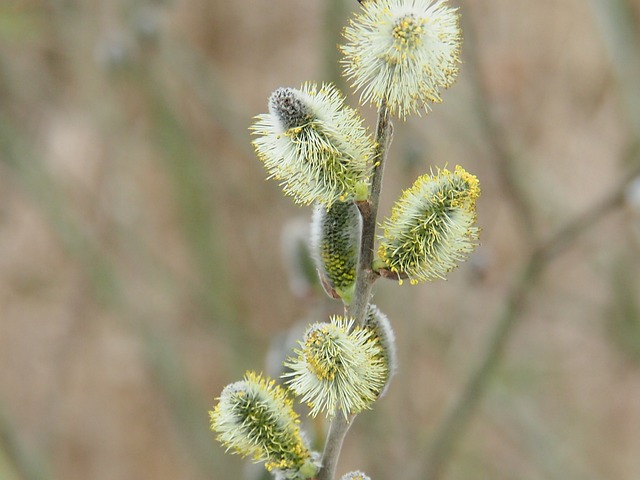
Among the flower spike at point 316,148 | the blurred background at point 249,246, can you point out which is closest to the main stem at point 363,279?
the flower spike at point 316,148

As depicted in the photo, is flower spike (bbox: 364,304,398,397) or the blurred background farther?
the blurred background

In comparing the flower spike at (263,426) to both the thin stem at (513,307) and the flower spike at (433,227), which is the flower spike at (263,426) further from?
the thin stem at (513,307)

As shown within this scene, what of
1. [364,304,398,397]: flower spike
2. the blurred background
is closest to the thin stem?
the blurred background

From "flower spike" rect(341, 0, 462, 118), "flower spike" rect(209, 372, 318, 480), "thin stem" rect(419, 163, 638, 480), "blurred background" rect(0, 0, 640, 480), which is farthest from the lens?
"blurred background" rect(0, 0, 640, 480)

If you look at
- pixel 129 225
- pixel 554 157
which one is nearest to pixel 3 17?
pixel 129 225

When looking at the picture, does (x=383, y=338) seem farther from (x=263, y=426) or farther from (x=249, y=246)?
(x=249, y=246)

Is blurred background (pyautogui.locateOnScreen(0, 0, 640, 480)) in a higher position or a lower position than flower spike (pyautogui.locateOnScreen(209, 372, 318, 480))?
higher

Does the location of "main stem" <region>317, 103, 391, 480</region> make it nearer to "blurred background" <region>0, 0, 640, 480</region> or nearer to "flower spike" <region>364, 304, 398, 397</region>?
"flower spike" <region>364, 304, 398, 397</region>

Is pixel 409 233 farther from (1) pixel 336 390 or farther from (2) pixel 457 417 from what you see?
(2) pixel 457 417
